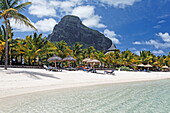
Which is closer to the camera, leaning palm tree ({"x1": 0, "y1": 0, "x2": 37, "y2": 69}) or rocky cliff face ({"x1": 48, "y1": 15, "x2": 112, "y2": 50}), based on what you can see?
leaning palm tree ({"x1": 0, "y1": 0, "x2": 37, "y2": 69})

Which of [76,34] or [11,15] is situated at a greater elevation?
[76,34]

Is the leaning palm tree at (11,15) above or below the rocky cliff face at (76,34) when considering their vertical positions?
below

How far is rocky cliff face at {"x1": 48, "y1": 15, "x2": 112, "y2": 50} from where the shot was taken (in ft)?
455

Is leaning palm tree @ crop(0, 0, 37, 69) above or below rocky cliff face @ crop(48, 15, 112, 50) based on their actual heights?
below

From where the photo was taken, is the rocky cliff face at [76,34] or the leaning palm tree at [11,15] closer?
the leaning palm tree at [11,15]

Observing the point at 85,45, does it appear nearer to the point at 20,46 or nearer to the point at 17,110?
the point at 20,46

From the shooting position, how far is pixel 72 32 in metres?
142

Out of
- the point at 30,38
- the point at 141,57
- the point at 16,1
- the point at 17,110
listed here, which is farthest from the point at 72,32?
the point at 17,110

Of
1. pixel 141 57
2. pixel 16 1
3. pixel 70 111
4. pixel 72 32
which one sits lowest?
pixel 70 111

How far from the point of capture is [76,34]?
141250 millimetres

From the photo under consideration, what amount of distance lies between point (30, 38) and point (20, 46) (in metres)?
2.69

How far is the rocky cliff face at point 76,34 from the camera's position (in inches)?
5458

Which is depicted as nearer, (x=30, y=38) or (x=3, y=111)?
(x=3, y=111)

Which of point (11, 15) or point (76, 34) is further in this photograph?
point (76, 34)
